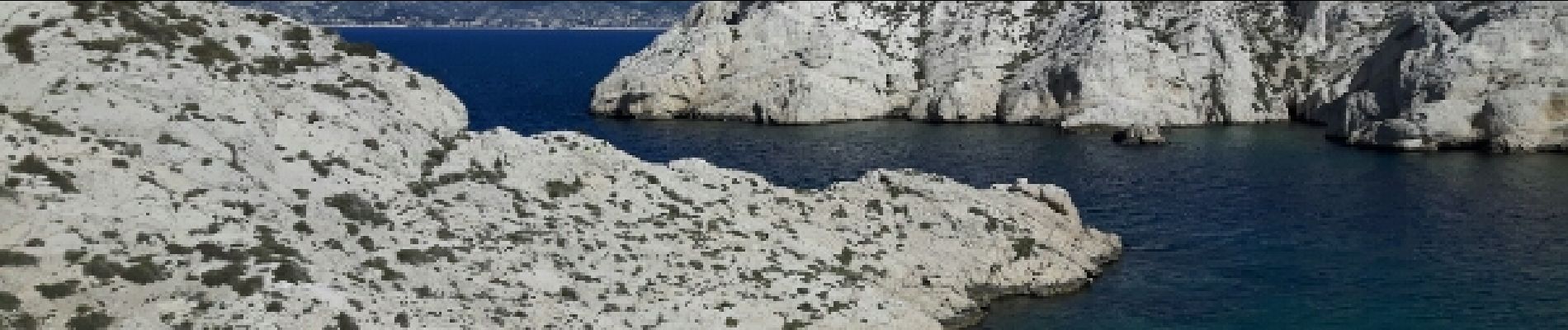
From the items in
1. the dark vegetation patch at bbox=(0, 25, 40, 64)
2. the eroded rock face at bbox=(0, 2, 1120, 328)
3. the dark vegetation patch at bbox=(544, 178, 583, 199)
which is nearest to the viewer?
the eroded rock face at bbox=(0, 2, 1120, 328)

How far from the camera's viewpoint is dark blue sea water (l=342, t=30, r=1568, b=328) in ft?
194

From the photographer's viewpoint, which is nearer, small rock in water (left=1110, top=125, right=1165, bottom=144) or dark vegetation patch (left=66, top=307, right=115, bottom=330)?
dark vegetation patch (left=66, top=307, right=115, bottom=330)

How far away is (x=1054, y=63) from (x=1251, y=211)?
60631 millimetres

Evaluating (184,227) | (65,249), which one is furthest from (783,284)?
(65,249)

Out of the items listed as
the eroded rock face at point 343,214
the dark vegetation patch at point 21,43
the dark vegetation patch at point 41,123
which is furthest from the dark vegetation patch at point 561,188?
the dark vegetation patch at point 21,43

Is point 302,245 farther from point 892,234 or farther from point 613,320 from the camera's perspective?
point 892,234

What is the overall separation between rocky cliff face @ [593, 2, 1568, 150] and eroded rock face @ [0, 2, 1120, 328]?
79.5 m

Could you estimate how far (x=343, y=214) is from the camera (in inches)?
1778

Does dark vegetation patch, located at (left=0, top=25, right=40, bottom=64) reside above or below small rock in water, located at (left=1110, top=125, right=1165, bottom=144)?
above

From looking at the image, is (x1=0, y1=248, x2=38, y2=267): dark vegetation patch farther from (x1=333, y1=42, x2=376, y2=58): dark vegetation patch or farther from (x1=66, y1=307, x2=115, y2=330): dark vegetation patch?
(x1=333, y1=42, x2=376, y2=58): dark vegetation patch

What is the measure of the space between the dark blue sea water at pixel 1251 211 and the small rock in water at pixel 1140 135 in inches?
72.9

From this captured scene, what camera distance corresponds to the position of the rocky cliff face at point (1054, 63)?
134000 mm

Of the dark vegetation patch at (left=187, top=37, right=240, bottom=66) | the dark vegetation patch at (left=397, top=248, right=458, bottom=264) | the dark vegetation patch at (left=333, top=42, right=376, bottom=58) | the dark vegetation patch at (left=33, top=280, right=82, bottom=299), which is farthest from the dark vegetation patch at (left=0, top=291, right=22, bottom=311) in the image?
the dark vegetation patch at (left=333, top=42, right=376, bottom=58)

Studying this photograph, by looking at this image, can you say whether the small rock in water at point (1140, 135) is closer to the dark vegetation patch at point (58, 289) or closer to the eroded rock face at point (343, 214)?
the eroded rock face at point (343, 214)
